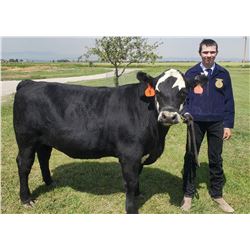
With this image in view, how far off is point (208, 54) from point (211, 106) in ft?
2.32

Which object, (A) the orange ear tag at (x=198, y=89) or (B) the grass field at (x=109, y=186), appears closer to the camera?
(A) the orange ear tag at (x=198, y=89)

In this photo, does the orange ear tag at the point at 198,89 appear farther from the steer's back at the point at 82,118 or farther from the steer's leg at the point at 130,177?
the steer's leg at the point at 130,177

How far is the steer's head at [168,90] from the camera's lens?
12.4ft

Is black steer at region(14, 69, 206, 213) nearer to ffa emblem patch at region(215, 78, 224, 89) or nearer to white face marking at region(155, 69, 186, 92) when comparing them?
white face marking at region(155, 69, 186, 92)

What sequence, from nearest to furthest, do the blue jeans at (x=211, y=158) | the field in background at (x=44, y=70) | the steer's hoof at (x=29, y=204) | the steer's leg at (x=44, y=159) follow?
the blue jeans at (x=211, y=158) → the steer's hoof at (x=29, y=204) → the steer's leg at (x=44, y=159) → the field in background at (x=44, y=70)

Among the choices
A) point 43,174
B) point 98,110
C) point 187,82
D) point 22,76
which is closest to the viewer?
point 187,82

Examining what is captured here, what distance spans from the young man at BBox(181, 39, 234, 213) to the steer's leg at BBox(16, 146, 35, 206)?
89.5 inches

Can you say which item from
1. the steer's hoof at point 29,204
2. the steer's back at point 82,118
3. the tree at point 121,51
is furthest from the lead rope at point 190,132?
the tree at point 121,51

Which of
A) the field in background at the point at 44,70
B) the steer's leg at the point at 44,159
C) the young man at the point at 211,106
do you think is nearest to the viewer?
the young man at the point at 211,106

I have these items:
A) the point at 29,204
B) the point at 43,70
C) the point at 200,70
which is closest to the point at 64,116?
the point at 29,204

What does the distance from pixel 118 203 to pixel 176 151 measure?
9.65 ft

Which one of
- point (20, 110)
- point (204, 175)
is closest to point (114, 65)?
point (204, 175)

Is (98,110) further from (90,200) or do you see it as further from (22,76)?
(22,76)

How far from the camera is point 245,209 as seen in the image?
498cm
